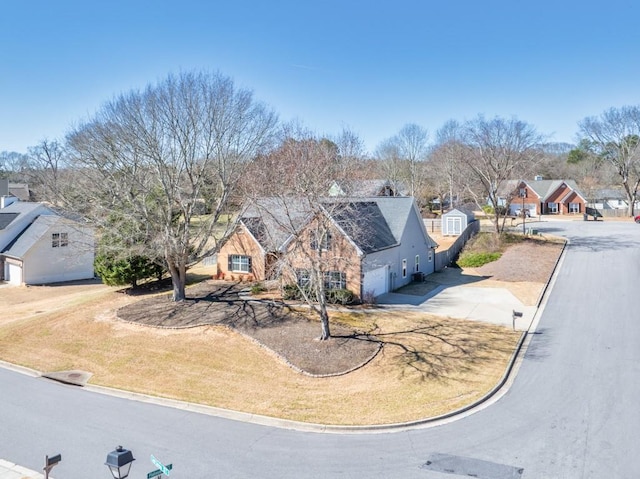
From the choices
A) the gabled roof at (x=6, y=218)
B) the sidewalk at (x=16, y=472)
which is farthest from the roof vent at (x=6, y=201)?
the sidewalk at (x=16, y=472)

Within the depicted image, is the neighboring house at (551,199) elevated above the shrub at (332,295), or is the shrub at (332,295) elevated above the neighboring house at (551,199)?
the neighboring house at (551,199)

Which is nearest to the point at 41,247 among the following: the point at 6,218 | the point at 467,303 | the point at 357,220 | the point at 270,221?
the point at 6,218

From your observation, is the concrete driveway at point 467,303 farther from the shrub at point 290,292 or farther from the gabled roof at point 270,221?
the gabled roof at point 270,221

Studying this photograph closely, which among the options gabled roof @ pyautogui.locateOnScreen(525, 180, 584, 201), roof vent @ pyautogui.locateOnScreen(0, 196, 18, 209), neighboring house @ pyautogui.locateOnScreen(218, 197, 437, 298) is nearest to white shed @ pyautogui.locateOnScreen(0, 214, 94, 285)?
roof vent @ pyautogui.locateOnScreen(0, 196, 18, 209)

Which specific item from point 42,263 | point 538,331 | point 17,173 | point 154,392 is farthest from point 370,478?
point 17,173

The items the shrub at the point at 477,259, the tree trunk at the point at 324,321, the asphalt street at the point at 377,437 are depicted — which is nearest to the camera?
the asphalt street at the point at 377,437

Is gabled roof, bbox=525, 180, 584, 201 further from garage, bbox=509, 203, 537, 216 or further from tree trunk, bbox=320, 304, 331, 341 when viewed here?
tree trunk, bbox=320, 304, 331, 341

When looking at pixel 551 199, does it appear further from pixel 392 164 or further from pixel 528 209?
pixel 392 164
